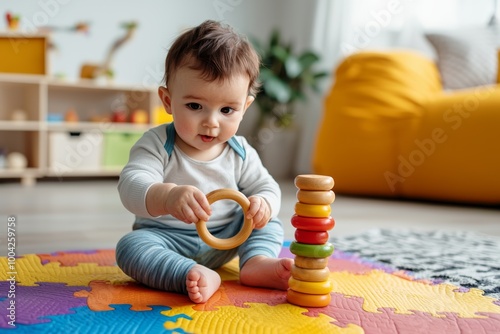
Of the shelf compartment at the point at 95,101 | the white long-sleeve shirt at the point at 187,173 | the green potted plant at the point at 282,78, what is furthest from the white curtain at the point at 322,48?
the white long-sleeve shirt at the point at 187,173

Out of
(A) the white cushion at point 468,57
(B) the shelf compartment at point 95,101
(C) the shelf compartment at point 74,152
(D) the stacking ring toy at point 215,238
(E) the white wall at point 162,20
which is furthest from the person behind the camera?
(B) the shelf compartment at point 95,101

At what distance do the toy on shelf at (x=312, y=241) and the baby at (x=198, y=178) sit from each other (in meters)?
0.07

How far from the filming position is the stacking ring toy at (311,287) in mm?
782

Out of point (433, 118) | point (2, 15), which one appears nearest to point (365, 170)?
point (433, 118)


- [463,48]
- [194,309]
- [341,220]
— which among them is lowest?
[341,220]

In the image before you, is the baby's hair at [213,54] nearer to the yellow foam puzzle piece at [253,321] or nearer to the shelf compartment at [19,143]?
the yellow foam puzzle piece at [253,321]

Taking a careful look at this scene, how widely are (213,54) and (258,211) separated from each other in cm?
24

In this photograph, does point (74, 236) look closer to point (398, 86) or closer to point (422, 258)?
point (422, 258)

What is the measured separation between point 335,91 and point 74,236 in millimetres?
1610

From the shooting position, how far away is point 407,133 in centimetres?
238

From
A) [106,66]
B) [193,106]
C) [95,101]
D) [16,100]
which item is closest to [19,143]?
[16,100]

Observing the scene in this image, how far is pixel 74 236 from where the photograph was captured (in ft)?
4.47

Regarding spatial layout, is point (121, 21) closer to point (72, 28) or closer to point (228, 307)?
point (72, 28)

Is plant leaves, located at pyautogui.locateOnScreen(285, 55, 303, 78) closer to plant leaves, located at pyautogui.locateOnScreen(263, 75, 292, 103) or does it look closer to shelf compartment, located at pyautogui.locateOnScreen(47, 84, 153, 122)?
plant leaves, located at pyautogui.locateOnScreen(263, 75, 292, 103)
